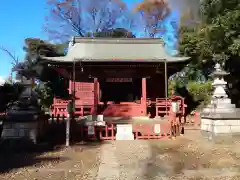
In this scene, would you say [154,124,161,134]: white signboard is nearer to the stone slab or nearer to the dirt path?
the dirt path

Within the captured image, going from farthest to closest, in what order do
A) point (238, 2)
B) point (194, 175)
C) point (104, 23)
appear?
point (104, 23) < point (238, 2) < point (194, 175)

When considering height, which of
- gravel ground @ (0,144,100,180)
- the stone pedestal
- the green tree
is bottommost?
gravel ground @ (0,144,100,180)

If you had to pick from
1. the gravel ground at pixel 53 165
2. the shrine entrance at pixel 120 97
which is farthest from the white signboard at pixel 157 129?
the shrine entrance at pixel 120 97

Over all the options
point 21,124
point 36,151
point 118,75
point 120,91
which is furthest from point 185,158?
point 120,91

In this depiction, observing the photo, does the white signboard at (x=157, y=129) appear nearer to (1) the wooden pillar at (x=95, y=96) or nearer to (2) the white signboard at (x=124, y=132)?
(2) the white signboard at (x=124, y=132)

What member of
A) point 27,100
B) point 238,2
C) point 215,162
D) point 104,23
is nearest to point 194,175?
point 215,162

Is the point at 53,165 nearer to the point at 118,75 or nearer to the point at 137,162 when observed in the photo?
the point at 137,162

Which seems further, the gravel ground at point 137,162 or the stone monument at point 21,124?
the stone monument at point 21,124

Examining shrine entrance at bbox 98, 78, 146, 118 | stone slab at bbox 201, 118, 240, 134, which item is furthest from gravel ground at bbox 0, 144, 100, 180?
shrine entrance at bbox 98, 78, 146, 118

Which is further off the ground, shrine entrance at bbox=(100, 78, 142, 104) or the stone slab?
shrine entrance at bbox=(100, 78, 142, 104)

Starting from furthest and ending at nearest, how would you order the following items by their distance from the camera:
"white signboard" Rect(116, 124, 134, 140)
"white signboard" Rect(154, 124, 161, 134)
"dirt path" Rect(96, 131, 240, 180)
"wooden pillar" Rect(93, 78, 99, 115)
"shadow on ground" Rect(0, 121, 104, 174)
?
"wooden pillar" Rect(93, 78, 99, 115) < "white signboard" Rect(154, 124, 161, 134) < "white signboard" Rect(116, 124, 134, 140) < "shadow on ground" Rect(0, 121, 104, 174) < "dirt path" Rect(96, 131, 240, 180)

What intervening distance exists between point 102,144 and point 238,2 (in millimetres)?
9803

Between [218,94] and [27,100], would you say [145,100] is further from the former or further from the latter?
[27,100]

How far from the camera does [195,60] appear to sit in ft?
82.1
